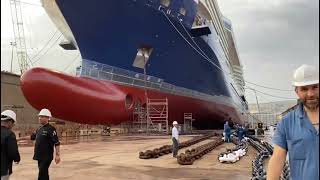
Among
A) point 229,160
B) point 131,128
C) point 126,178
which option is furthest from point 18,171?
point 131,128

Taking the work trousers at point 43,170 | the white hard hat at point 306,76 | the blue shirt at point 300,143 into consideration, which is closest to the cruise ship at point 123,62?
the work trousers at point 43,170

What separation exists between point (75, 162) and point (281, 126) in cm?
900

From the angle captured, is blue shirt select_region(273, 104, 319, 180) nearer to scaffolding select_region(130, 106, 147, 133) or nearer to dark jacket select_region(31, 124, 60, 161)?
dark jacket select_region(31, 124, 60, 161)

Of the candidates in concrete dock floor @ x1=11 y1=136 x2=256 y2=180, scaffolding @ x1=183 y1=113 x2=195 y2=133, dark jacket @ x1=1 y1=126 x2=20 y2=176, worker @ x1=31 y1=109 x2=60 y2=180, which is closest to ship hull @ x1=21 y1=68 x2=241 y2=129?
scaffolding @ x1=183 y1=113 x2=195 y2=133

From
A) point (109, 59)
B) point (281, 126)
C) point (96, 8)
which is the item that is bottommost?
point (281, 126)

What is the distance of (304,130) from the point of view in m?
2.44

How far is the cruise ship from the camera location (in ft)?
62.9

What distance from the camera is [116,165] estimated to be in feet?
33.6

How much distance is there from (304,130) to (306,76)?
307 millimetres

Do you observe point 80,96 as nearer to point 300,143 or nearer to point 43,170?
point 43,170

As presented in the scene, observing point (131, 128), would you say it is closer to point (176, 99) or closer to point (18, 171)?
point (176, 99)

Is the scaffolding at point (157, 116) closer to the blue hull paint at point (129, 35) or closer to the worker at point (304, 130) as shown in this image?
the blue hull paint at point (129, 35)

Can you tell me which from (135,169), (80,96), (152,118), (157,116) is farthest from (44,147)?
(152,118)

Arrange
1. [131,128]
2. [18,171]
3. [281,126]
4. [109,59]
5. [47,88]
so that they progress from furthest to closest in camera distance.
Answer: [131,128] < [109,59] < [47,88] < [18,171] < [281,126]
